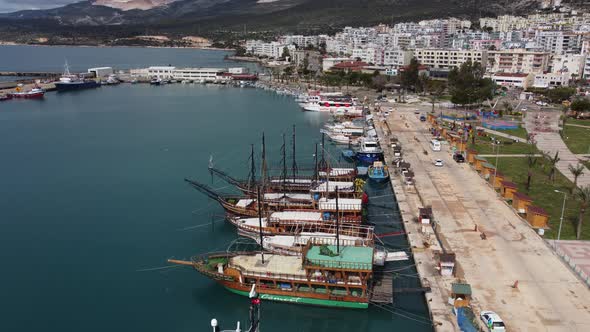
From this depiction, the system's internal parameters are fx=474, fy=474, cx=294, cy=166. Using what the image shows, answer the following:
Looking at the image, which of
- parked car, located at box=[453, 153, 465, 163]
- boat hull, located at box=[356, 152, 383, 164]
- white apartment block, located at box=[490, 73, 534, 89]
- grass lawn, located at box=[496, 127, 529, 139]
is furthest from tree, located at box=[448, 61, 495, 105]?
boat hull, located at box=[356, 152, 383, 164]

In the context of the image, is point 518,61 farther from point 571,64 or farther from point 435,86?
point 435,86

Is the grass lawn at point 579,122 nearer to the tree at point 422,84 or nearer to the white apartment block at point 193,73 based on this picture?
the tree at point 422,84

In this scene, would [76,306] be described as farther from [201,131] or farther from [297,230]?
[201,131]

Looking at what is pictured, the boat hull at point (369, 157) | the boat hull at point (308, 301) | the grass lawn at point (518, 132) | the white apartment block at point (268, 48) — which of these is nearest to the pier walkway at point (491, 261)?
the boat hull at point (308, 301)

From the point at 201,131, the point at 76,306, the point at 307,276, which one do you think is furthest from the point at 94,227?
the point at 201,131

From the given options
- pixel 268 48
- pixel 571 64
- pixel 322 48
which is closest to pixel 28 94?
pixel 322 48

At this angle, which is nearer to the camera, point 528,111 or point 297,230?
point 297,230
